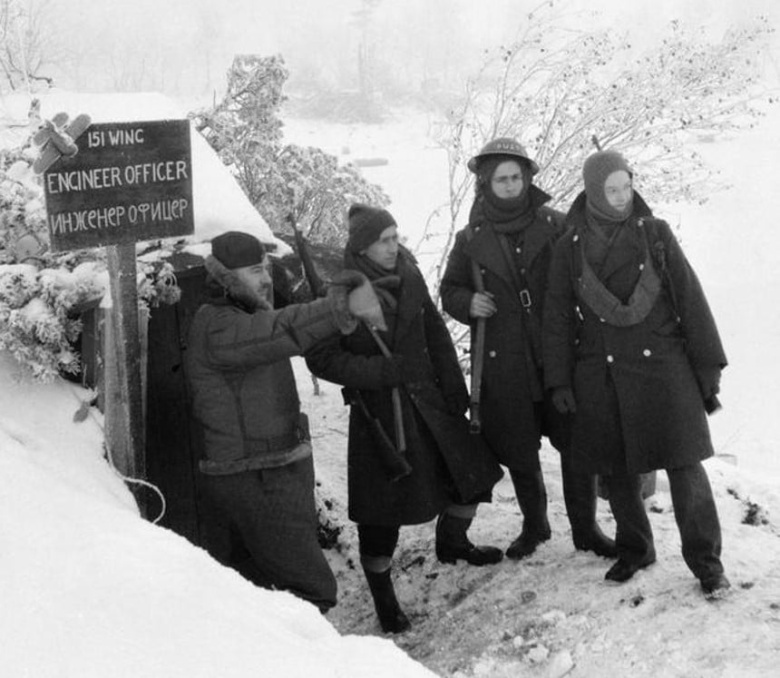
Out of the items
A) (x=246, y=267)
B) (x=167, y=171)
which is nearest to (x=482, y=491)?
(x=246, y=267)

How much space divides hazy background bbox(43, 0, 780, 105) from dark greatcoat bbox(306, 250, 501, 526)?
166 feet

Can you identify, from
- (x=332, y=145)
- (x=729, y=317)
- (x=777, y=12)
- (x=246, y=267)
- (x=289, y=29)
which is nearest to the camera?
(x=246, y=267)

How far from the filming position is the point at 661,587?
3.95 metres

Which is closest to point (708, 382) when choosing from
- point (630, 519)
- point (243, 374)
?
point (630, 519)

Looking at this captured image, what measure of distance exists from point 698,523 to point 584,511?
2.77 ft

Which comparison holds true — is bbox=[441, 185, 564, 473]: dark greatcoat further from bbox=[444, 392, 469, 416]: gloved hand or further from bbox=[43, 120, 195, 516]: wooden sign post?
bbox=[43, 120, 195, 516]: wooden sign post

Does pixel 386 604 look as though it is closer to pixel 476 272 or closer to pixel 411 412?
pixel 411 412

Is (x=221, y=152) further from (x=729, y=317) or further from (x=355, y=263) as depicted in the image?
(x=729, y=317)

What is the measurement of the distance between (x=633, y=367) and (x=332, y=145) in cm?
3601

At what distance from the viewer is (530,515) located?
4.71 meters

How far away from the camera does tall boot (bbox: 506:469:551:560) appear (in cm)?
464

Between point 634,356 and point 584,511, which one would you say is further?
point 584,511

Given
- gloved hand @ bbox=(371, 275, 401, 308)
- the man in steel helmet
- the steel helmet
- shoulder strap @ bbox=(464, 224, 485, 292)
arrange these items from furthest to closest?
shoulder strap @ bbox=(464, 224, 485, 292)
the man in steel helmet
the steel helmet
gloved hand @ bbox=(371, 275, 401, 308)

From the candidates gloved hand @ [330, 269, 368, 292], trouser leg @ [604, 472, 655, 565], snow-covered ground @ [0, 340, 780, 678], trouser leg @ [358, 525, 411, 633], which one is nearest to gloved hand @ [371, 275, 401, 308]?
gloved hand @ [330, 269, 368, 292]
